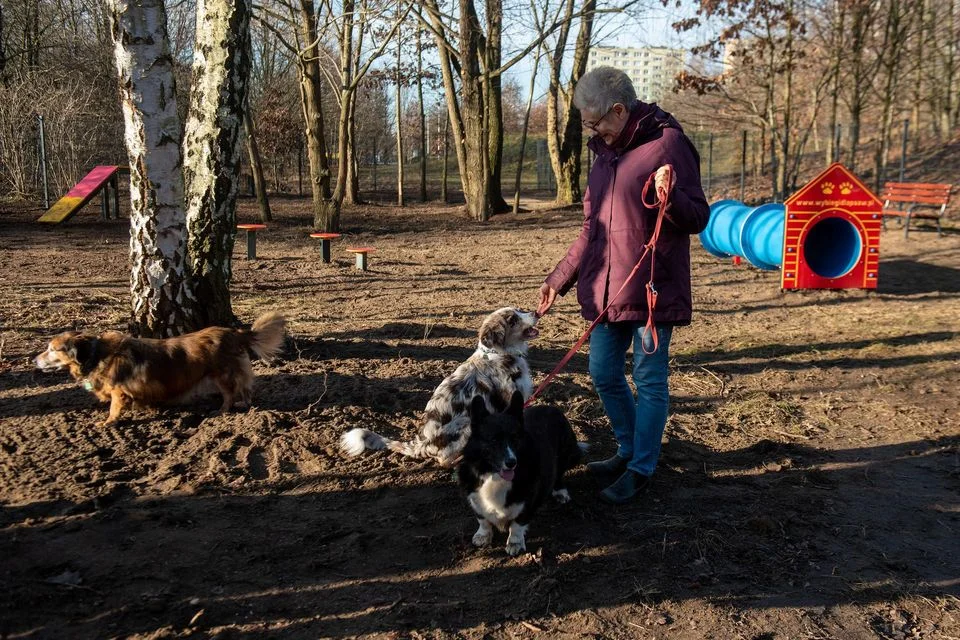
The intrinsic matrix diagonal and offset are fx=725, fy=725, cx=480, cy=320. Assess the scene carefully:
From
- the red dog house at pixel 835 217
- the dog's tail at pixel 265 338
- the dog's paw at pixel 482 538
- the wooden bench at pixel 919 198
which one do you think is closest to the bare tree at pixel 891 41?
the wooden bench at pixel 919 198

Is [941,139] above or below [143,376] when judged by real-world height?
above

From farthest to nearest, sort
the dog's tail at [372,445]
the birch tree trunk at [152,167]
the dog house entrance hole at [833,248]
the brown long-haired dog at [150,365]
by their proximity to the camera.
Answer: the dog house entrance hole at [833,248]
the birch tree trunk at [152,167]
the brown long-haired dog at [150,365]
the dog's tail at [372,445]

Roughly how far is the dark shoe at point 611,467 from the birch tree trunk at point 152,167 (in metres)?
3.43

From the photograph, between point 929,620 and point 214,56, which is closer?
point 929,620

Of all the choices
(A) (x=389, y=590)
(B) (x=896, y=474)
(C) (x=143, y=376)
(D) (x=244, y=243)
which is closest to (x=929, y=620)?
(B) (x=896, y=474)

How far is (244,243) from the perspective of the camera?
45.1 feet

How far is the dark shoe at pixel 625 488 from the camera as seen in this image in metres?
4.01

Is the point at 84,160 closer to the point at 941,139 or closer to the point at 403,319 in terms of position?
the point at 403,319

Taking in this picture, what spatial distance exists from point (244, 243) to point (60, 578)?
444 inches

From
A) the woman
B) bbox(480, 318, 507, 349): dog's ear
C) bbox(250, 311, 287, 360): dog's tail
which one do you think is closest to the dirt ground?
bbox(250, 311, 287, 360): dog's tail

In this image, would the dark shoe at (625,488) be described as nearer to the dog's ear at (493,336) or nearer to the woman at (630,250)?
the woman at (630,250)

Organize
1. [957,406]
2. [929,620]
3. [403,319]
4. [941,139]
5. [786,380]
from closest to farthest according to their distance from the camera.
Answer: [929,620]
[957,406]
[786,380]
[403,319]
[941,139]

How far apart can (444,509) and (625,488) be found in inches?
39.7

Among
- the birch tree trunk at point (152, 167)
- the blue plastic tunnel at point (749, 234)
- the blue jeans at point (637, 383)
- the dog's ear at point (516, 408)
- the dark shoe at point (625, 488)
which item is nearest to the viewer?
the dog's ear at point (516, 408)
